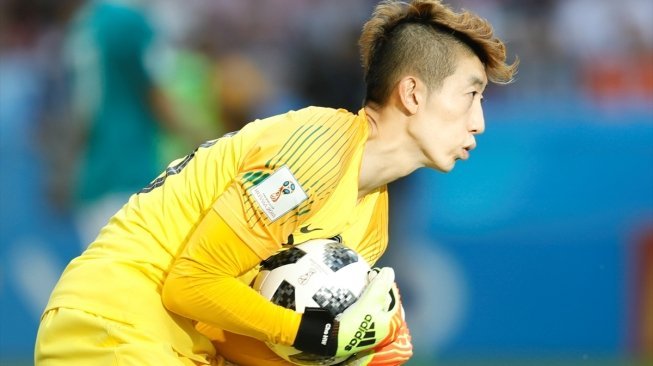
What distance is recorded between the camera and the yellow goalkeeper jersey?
4473 millimetres

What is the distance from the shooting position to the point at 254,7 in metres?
11.4

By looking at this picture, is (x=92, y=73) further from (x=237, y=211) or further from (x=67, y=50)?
(x=237, y=211)

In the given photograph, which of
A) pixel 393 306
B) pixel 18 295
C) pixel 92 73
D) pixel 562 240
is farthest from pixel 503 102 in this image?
pixel 393 306

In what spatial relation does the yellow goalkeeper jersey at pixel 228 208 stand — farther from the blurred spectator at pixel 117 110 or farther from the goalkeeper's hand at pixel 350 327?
the blurred spectator at pixel 117 110

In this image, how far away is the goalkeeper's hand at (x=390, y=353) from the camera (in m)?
4.86

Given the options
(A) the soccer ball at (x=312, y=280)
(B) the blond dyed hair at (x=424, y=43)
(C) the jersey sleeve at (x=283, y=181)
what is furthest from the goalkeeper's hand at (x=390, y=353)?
(B) the blond dyed hair at (x=424, y=43)

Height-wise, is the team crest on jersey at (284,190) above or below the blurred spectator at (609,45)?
below

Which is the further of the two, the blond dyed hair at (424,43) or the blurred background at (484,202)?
the blurred background at (484,202)

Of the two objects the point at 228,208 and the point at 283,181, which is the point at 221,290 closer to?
the point at 228,208

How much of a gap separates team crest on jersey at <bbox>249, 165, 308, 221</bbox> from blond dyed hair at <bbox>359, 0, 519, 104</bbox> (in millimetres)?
679

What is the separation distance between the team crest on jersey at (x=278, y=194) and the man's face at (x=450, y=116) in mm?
669

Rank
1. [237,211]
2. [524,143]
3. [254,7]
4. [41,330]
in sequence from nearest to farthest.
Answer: [237,211], [41,330], [524,143], [254,7]

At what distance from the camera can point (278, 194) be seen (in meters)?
4.45

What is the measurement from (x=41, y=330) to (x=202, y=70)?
603cm
